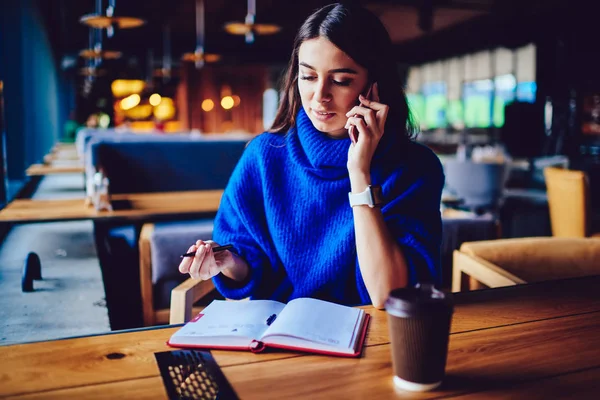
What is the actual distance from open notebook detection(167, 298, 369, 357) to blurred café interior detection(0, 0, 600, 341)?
0.68m

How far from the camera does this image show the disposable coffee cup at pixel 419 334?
80 cm

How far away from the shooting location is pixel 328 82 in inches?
54.1

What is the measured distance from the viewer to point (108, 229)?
4.13 meters

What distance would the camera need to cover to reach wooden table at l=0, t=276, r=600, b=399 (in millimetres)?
852

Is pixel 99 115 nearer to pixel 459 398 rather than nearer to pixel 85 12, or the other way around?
pixel 85 12

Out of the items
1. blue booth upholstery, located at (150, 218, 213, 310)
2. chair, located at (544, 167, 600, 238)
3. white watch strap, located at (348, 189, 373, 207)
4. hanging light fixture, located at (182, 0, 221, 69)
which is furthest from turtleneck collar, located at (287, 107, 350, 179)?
hanging light fixture, located at (182, 0, 221, 69)

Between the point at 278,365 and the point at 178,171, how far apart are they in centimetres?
436

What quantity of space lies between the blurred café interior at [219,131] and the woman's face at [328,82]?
320 mm

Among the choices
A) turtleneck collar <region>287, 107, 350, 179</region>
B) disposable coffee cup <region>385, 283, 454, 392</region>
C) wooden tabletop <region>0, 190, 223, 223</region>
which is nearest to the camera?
disposable coffee cup <region>385, 283, 454, 392</region>

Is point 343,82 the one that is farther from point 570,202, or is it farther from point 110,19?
point 110,19

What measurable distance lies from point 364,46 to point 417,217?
456 millimetres

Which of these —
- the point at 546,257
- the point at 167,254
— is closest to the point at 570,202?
the point at 546,257

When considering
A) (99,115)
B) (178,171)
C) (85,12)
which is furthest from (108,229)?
(99,115)

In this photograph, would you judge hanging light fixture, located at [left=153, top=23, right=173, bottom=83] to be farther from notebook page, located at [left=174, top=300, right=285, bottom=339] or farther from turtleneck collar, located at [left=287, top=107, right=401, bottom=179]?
notebook page, located at [left=174, top=300, right=285, bottom=339]
